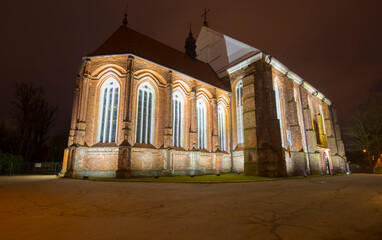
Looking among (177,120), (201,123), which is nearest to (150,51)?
(177,120)

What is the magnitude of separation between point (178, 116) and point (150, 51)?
22.0 ft

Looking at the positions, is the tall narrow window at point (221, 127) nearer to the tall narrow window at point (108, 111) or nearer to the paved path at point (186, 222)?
the tall narrow window at point (108, 111)

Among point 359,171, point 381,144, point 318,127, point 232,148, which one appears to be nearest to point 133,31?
point 232,148

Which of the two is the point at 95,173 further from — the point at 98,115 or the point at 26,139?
the point at 26,139

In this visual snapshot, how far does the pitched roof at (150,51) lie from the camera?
15.7 m

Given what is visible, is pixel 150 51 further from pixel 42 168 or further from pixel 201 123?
pixel 42 168

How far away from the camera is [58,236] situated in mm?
2396

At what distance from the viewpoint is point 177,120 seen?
1728cm

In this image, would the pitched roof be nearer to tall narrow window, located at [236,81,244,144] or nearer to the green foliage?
tall narrow window, located at [236,81,244,144]

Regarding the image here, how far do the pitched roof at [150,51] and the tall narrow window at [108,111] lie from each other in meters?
2.69

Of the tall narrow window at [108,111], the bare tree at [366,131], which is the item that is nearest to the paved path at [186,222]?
the tall narrow window at [108,111]

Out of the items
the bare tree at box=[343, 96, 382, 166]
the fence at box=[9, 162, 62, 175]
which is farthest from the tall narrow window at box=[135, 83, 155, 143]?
the bare tree at box=[343, 96, 382, 166]

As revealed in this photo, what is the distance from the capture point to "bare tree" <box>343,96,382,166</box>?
2566cm

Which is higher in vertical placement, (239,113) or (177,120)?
(239,113)
